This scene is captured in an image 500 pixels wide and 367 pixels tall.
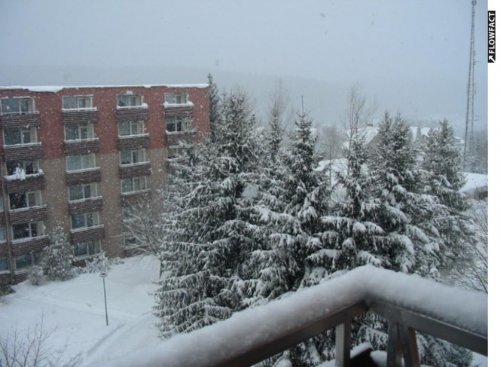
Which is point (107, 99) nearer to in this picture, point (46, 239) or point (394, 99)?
point (46, 239)

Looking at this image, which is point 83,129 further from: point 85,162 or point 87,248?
point 87,248

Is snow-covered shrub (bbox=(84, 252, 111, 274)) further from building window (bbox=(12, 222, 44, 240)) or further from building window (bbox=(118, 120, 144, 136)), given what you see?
building window (bbox=(118, 120, 144, 136))

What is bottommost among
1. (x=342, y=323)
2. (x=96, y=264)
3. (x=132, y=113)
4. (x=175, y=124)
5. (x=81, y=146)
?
(x=96, y=264)

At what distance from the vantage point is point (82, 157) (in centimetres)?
1661

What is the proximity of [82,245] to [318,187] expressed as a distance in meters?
13.3

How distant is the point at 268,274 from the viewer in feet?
22.8

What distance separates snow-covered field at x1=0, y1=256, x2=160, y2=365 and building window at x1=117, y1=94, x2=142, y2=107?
6888 mm

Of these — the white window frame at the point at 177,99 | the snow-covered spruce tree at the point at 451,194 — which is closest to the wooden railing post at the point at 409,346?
the snow-covered spruce tree at the point at 451,194

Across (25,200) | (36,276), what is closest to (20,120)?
(25,200)

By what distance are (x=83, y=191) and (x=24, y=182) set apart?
7.41ft

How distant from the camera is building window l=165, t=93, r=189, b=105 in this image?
Answer: 18.0 metres

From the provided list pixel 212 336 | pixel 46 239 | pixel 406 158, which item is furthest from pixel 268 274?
pixel 46 239

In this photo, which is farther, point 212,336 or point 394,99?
point 394,99

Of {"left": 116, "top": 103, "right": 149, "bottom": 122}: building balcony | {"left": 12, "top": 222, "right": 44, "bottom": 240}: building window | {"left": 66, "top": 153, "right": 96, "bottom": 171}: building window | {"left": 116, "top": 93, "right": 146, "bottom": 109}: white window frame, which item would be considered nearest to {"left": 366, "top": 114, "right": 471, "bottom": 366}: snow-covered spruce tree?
{"left": 116, "top": 103, "right": 149, "bottom": 122}: building balcony
